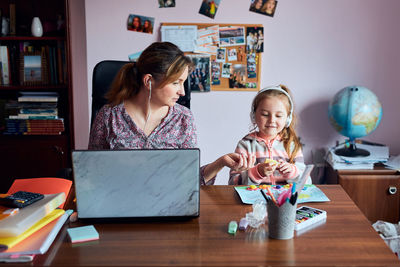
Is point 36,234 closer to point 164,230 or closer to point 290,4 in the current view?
point 164,230

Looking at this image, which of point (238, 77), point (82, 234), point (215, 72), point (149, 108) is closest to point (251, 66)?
point (238, 77)

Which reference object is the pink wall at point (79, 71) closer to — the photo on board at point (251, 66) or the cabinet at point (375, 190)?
the photo on board at point (251, 66)

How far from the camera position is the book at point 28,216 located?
3.11 ft

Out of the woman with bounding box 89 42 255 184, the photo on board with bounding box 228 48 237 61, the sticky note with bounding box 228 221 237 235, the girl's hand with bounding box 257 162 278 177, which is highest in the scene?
the photo on board with bounding box 228 48 237 61

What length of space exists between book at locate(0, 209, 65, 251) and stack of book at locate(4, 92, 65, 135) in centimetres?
163

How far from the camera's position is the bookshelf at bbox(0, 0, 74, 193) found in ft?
8.58

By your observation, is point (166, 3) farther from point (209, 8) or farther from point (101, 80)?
point (101, 80)

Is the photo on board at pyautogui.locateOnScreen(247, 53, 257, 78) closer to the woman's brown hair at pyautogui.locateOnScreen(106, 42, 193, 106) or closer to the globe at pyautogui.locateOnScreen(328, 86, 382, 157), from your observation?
the globe at pyautogui.locateOnScreen(328, 86, 382, 157)

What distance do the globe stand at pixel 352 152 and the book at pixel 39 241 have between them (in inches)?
76.1

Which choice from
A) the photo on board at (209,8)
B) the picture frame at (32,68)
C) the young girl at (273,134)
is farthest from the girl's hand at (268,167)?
the picture frame at (32,68)

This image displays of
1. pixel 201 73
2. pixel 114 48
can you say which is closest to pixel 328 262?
pixel 201 73

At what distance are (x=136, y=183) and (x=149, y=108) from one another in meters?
→ 0.71

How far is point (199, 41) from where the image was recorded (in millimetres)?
2721

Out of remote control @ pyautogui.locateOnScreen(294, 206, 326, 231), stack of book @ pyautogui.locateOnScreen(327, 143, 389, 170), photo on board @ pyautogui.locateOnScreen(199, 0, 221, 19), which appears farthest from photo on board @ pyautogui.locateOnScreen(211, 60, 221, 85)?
remote control @ pyautogui.locateOnScreen(294, 206, 326, 231)
